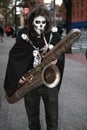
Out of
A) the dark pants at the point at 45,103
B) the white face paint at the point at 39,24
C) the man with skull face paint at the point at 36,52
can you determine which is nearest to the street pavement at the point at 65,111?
the dark pants at the point at 45,103

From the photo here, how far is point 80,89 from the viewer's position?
10438 mm

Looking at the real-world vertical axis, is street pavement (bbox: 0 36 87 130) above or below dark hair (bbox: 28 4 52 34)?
below

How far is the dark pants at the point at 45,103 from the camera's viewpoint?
15.1 feet

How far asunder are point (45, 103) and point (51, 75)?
15.5 inches

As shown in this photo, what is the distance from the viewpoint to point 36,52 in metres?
4.54

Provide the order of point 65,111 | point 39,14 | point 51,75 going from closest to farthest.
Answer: point 51,75, point 39,14, point 65,111

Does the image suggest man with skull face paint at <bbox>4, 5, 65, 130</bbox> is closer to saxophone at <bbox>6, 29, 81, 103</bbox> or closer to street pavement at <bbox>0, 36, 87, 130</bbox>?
saxophone at <bbox>6, 29, 81, 103</bbox>

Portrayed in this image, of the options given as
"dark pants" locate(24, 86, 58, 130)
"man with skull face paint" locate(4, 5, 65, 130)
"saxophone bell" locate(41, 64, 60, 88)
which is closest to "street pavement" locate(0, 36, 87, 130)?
"dark pants" locate(24, 86, 58, 130)

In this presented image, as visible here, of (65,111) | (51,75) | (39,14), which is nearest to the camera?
(51,75)

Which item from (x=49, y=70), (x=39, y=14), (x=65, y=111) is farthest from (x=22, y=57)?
(x=65, y=111)

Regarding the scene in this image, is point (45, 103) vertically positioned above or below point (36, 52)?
below

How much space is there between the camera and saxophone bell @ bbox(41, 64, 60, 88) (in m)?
4.43

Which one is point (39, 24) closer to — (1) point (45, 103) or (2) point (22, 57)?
(2) point (22, 57)

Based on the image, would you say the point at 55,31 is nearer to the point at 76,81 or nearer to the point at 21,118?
the point at 21,118
